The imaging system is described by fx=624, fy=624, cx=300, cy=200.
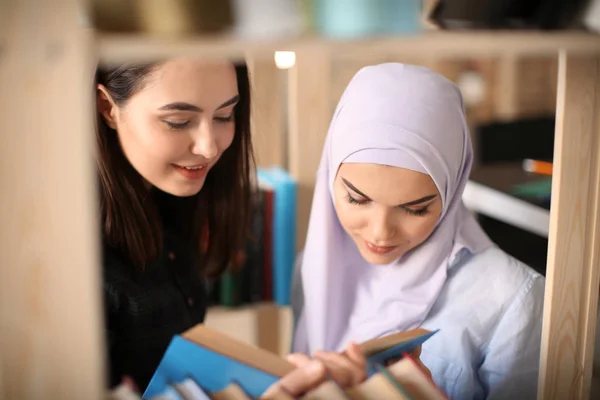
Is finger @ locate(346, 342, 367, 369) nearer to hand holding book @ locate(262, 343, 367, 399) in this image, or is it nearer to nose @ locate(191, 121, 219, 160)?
hand holding book @ locate(262, 343, 367, 399)

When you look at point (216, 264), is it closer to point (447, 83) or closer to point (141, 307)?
point (141, 307)

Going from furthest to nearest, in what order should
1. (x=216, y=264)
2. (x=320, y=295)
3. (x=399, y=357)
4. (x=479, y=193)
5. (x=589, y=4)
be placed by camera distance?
(x=479, y=193), (x=216, y=264), (x=320, y=295), (x=399, y=357), (x=589, y=4)

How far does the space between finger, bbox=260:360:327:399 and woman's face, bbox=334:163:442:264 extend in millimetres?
195

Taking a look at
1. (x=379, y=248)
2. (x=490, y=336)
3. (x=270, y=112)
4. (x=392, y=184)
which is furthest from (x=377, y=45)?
(x=270, y=112)

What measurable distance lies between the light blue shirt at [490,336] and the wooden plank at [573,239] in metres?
0.05

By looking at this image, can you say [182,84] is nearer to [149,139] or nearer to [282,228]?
[149,139]

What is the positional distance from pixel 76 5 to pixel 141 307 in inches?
18.4

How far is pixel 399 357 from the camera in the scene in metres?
0.83

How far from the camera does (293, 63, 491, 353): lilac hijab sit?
821 mm

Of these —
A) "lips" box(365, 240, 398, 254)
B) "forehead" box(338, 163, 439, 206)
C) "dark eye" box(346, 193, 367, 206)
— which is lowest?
"lips" box(365, 240, 398, 254)

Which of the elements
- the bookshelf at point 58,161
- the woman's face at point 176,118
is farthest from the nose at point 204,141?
the bookshelf at point 58,161

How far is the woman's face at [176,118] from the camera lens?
0.80m

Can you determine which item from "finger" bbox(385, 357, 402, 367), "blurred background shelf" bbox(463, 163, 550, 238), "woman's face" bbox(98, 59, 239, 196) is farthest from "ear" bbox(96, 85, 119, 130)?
"blurred background shelf" bbox(463, 163, 550, 238)

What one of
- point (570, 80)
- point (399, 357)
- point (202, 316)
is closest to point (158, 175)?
point (202, 316)
